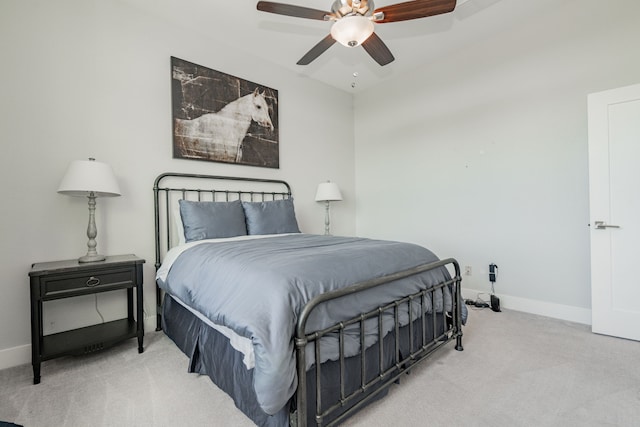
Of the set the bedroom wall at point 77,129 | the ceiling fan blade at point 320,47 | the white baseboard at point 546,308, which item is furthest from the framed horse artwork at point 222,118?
the white baseboard at point 546,308

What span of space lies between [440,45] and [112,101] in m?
3.39

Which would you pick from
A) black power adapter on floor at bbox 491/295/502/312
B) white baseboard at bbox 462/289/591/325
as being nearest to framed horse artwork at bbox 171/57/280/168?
black power adapter on floor at bbox 491/295/502/312

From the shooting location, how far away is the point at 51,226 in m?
2.23

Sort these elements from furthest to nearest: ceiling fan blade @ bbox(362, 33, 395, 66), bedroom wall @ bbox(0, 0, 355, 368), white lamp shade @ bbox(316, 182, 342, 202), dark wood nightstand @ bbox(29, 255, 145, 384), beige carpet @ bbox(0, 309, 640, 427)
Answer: white lamp shade @ bbox(316, 182, 342, 202)
ceiling fan blade @ bbox(362, 33, 395, 66)
bedroom wall @ bbox(0, 0, 355, 368)
dark wood nightstand @ bbox(29, 255, 145, 384)
beige carpet @ bbox(0, 309, 640, 427)

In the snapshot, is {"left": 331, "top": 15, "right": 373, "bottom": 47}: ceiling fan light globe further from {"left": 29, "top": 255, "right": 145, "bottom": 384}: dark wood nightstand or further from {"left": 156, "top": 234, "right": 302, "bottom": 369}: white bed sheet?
{"left": 29, "top": 255, "right": 145, "bottom": 384}: dark wood nightstand

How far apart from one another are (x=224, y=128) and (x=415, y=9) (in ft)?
6.96

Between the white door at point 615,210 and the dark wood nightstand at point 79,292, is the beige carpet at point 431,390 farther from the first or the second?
the white door at point 615,210

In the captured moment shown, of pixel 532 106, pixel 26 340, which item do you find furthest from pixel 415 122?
pixel 26 340

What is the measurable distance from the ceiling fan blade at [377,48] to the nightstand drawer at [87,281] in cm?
252

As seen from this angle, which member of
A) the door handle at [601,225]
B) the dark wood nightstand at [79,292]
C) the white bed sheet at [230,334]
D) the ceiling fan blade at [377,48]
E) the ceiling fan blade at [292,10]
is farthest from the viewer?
the door handle at [601,225]

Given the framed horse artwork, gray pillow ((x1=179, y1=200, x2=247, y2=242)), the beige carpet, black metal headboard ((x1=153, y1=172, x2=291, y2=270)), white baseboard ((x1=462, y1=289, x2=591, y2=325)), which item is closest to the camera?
the beige carpet

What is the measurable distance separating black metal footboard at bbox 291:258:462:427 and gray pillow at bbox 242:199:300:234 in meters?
1.58

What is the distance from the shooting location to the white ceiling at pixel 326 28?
2654mm

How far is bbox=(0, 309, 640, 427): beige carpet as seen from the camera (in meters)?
1.46
